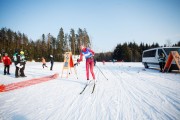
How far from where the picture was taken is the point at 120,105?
3977mm

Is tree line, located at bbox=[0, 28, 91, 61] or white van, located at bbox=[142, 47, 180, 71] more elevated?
tree line, located at bbox=[0, 28, 91, 61]

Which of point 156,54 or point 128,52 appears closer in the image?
point 156,54

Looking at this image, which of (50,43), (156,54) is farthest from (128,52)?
(156,54)

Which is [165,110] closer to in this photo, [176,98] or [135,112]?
[135,112]

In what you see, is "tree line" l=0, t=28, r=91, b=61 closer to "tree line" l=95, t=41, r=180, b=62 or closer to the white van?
"tree line" l=95, t=41, r=180, b=62

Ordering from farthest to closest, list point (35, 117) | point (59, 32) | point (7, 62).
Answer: point (59, 32)
point (7, 62)
point (35, 117)

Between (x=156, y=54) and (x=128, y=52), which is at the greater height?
(x=128, y=52)

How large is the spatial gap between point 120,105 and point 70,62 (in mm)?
7836

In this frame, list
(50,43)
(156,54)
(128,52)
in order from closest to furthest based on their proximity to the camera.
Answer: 1. (156,54)
2. (128,52)
3. (50,43)

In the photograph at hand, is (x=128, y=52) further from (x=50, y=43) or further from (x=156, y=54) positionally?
(x=156, y=54)

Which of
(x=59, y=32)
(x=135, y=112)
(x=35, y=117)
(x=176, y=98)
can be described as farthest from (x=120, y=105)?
(x=59, y=32)

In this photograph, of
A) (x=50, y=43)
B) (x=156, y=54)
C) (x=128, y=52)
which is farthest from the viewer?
(x=50, y=43)

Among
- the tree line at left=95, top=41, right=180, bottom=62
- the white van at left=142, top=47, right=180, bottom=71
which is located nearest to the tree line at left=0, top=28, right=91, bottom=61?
the tree line at left=95, top=41, right=180, bottom=62

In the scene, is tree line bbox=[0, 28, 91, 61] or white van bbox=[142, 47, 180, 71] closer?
white van bbox=[142, 47, 180, 71]
